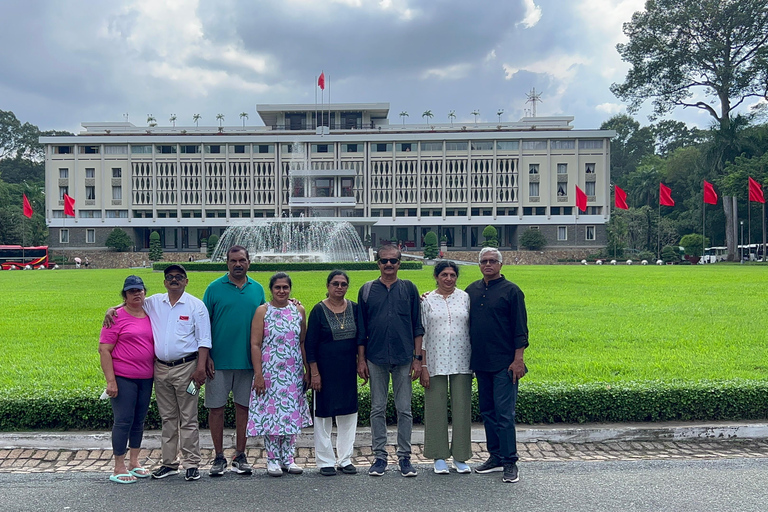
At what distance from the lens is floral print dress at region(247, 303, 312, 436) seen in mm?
5383

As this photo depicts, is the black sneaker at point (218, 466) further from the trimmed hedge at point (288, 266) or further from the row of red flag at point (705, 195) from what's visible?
the row of red flag at point (705, 195)

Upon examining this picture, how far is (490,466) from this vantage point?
18.0ft

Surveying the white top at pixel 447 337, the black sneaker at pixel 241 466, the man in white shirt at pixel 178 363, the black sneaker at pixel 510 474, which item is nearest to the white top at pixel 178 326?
the man in white shirt at pixel 178 363

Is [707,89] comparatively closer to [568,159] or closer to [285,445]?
[568,159]

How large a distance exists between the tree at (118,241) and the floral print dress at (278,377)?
63.1 m

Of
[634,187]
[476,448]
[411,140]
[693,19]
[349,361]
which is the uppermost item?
[693,19]

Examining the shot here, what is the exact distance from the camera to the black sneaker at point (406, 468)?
531cm

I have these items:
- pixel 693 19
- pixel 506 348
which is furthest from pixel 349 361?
pixel 693 19

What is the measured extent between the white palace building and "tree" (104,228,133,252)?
345 centimetres

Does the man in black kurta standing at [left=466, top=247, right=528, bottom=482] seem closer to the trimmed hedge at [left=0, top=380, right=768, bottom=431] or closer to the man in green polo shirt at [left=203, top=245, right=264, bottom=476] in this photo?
the trimmed hedge at [left=0, top=380, right=768, bottom=431]

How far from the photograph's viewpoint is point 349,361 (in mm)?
5465

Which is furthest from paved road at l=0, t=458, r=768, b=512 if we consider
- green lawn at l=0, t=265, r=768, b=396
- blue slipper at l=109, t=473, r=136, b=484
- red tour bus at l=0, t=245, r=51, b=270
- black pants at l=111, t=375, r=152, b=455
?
red tour bus at l=0, t=245, r=51, b=270

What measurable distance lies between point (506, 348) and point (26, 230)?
219 feet

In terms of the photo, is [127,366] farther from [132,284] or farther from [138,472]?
[138,472]
